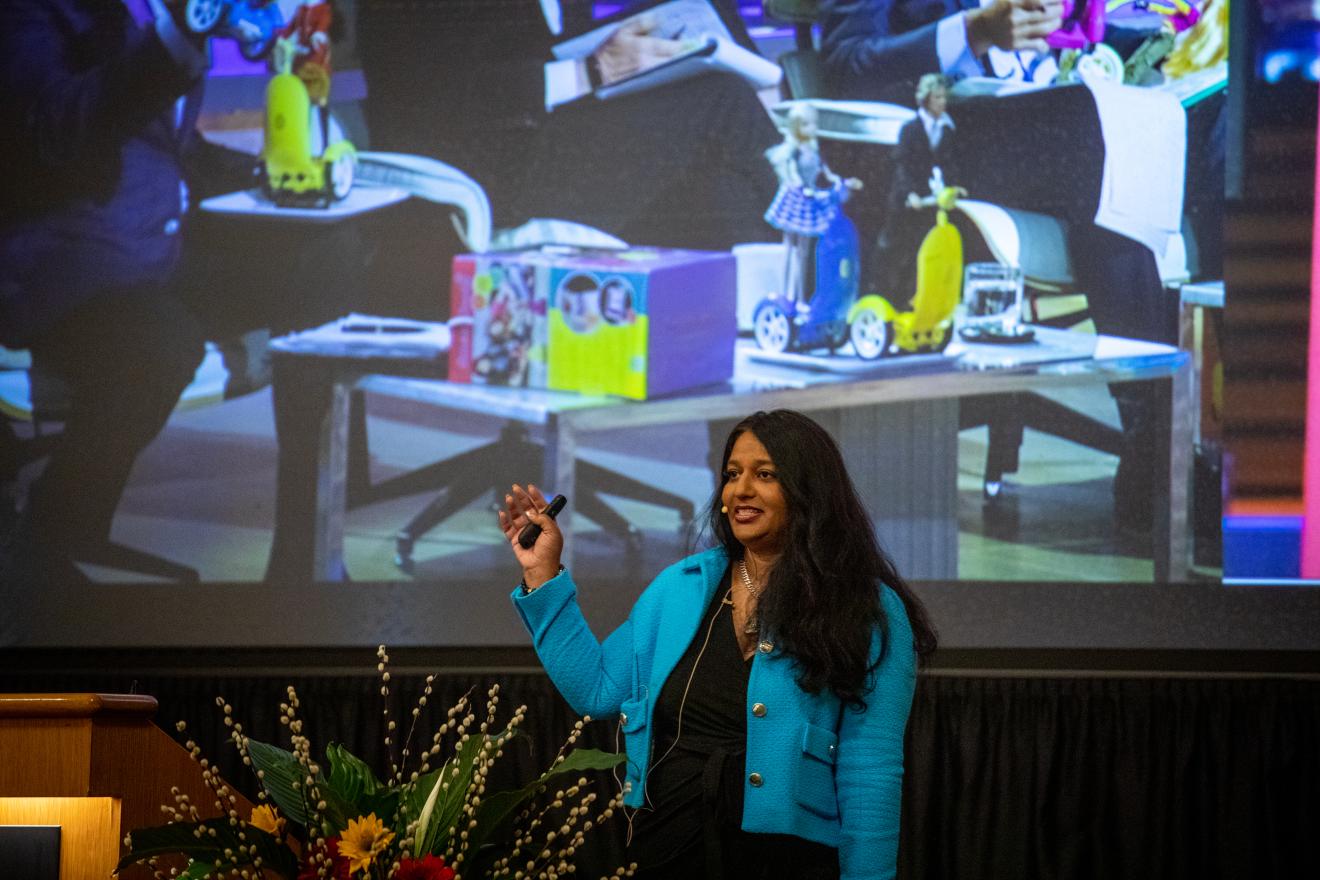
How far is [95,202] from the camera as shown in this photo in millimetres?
3799

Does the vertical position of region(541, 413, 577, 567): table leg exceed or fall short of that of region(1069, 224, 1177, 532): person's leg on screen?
it falls short

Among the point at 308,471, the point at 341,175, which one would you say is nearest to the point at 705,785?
the point at 308,471

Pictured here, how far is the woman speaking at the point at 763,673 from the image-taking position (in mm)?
1794

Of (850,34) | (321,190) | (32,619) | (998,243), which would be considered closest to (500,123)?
(321,190)

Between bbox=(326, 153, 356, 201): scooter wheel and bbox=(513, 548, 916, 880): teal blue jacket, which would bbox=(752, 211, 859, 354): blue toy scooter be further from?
bbox=(513, 548, 916, 880): teal blue jacket

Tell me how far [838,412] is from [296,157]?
1.54 m

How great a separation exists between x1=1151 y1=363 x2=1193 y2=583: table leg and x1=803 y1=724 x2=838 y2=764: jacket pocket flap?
206 centimetres

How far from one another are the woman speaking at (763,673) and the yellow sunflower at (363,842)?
64cm

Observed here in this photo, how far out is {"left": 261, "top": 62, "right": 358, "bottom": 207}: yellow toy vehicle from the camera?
3799mm

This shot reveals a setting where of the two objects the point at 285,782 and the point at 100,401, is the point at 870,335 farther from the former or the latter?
the point at 285,782

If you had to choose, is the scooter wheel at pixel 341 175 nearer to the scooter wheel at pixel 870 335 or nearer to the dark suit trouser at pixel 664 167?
the dark suit trouser at pixel 664 167

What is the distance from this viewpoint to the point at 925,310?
3752 millimetres

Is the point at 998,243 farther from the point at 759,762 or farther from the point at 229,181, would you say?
the point at 759,762

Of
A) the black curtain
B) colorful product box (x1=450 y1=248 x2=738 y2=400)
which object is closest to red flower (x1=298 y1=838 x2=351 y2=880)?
the black curtain
